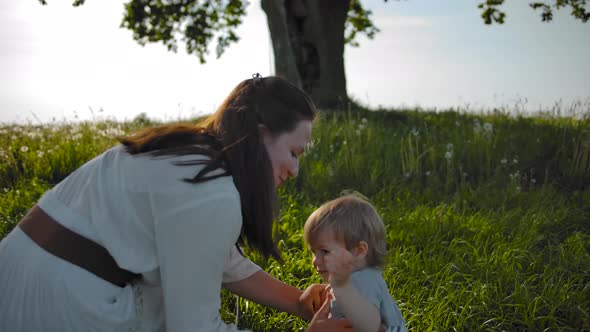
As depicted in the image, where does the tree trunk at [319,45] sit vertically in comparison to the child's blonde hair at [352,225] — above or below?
above

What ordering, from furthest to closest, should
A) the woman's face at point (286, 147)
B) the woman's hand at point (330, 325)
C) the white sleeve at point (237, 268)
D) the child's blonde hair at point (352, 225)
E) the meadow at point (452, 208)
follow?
1. the meadow at point (452, 208)
2. the white sleeve at point (237, 268)
3. the child's blonde hair at point (352, 225)
4. the woman's hand at point (330, 325)
5. the woman's face at point (286, 147)

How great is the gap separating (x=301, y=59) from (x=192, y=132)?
10138 millimetres

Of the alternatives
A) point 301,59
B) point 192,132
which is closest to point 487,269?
point 192,132

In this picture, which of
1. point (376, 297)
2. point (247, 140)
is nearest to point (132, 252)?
point (247, 140)

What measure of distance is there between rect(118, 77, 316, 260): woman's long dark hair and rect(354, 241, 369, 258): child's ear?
433 millimetres

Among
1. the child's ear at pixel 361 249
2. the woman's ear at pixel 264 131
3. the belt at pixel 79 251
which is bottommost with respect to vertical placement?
the child's ear at pixel 361 249

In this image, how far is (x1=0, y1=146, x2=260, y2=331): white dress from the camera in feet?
6.07

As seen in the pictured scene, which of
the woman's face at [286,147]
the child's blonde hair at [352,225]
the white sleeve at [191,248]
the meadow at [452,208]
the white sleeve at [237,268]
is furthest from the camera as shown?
the meadow at [452,208]

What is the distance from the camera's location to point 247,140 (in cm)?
203

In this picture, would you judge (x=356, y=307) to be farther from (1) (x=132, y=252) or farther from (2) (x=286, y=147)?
(1) (x=132, y=252)

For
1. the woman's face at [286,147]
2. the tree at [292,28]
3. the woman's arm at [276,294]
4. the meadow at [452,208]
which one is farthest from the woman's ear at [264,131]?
the tree at [292,28]

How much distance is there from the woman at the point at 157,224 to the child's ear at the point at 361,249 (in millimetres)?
473

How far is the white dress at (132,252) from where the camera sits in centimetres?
185

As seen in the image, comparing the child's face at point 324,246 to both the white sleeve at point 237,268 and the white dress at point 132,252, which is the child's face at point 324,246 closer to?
the white sleeve at point 237,268
